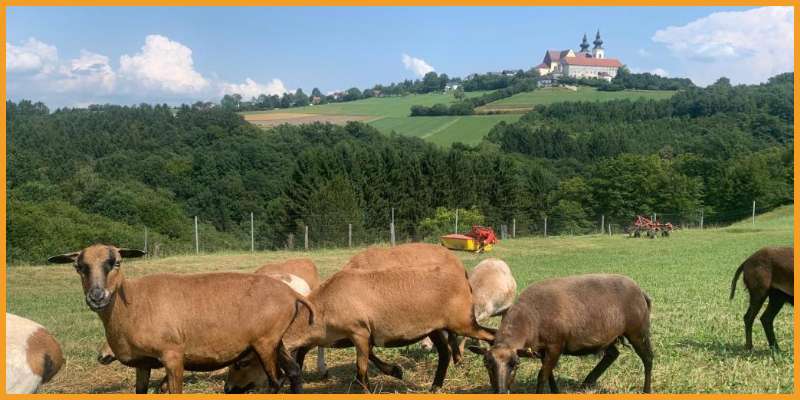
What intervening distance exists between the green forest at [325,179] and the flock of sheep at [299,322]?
94.3 feet

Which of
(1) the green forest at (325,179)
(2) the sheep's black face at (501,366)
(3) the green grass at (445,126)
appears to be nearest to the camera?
(2) the sheep's black face at (501,366)

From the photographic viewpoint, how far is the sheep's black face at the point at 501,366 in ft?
22.3

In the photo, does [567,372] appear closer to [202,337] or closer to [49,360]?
[202,337]

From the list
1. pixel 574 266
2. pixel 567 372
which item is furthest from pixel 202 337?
pixel 574 266

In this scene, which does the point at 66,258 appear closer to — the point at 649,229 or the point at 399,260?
the point at 399,260

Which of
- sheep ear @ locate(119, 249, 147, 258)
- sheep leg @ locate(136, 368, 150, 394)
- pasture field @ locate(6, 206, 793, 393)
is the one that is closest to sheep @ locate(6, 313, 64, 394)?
sheep leg @ locate(136, 368, 150, 394)

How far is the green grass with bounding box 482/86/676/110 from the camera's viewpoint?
526 ft

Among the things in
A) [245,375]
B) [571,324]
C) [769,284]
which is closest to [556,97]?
[769,284]

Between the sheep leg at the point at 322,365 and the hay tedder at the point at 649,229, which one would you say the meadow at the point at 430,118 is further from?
the sheep leg at the point at 322,365

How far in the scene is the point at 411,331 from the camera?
311 inches

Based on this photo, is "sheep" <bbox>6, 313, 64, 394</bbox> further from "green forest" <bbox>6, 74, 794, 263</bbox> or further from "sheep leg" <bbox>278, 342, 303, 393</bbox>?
"green forest" <bbox>6, 74, 794, 263</bbox>

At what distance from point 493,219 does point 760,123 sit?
3133 inches

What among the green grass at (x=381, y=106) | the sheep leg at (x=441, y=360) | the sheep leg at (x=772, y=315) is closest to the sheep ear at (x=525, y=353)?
the sheep leg at (x=441, y=360)

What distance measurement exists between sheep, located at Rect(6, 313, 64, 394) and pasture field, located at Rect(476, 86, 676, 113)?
148 meters
